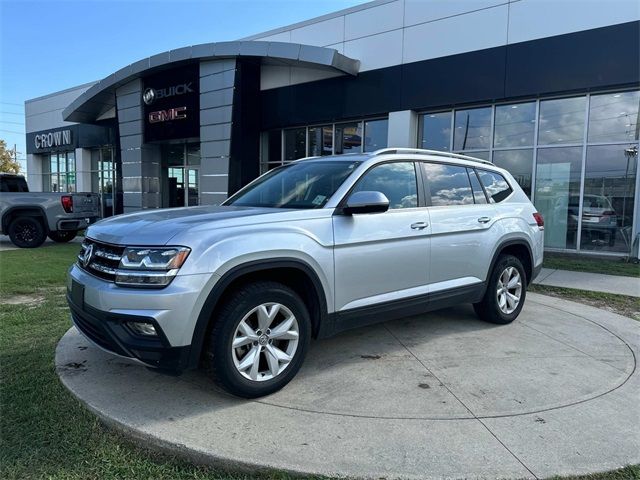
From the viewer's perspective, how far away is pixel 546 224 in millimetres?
12023

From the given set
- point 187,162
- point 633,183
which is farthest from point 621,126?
point 187,162

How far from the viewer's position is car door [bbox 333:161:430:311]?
12.3ft

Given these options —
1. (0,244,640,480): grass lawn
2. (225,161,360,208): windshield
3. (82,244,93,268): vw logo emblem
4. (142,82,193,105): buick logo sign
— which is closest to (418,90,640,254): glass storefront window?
(225,161,360,208): windshield

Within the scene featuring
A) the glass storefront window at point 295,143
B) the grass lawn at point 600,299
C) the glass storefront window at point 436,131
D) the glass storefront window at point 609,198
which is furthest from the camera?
the glass storefront window at point 295,143

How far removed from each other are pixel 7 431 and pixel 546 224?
11968 millimetres

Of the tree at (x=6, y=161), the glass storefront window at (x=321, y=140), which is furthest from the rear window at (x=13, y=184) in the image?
the tree at (x=6, y=161)

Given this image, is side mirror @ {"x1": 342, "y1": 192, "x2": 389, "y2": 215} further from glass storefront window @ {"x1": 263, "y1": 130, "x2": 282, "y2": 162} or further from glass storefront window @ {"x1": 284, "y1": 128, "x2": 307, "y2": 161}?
glass storefront window @ {"x1": 263, "y1": 130, "x2": 282, "y2": 162}

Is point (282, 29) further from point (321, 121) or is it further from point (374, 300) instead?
point (374, 300)

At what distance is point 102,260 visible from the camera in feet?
10.9

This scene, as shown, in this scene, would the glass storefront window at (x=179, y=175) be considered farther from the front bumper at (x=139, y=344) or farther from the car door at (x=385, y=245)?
the front bumper at (x=139, y=344)

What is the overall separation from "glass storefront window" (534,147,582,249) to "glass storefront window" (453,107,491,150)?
1.47 metres

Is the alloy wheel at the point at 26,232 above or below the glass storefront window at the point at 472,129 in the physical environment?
below

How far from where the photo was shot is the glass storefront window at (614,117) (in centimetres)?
1045

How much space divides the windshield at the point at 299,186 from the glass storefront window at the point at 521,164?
29.4 feet
